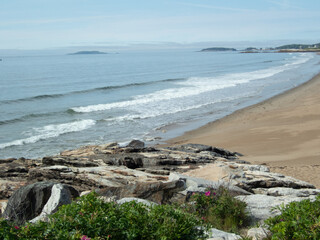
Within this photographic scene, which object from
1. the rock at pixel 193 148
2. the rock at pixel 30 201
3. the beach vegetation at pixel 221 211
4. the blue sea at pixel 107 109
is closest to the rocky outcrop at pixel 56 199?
the rock at pixel 30 201

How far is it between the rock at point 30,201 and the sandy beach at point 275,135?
8256mm

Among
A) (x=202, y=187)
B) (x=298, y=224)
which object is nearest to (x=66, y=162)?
(x=202, y=187)

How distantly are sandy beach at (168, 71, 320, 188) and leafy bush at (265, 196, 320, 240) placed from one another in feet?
22.4

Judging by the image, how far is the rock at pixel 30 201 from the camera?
6.53 meters

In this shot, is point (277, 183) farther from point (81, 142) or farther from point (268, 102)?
point (268, 102)

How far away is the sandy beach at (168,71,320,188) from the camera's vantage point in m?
14.0

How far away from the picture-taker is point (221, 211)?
19.9 feet

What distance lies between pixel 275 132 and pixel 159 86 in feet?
82.9

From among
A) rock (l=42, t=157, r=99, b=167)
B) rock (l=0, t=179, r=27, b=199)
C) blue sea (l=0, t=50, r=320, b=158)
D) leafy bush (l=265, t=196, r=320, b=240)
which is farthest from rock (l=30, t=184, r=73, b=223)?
blue sea (l=0, t=50, r=320, b=158)

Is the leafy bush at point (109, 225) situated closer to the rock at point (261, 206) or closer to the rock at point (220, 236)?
the rock at point (220, 236)

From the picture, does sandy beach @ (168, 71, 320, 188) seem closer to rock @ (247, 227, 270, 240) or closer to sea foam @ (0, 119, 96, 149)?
rock @ (247, 227, 270, 240)

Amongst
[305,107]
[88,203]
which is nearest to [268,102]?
[305,107]

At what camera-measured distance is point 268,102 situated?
29734 millimetres

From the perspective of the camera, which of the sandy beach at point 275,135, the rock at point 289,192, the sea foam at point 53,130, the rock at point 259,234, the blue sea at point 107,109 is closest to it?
the rock at point 259,234
